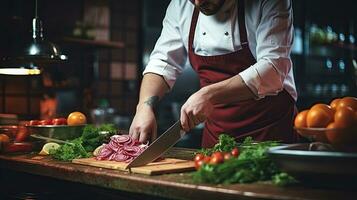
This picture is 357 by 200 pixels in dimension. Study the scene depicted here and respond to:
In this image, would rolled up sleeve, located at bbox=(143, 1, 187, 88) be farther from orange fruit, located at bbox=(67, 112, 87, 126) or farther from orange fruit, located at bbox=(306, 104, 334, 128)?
orange fruit, located at bbox=(306, 104, 334, 128)

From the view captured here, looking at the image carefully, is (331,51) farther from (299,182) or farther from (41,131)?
(299,182)

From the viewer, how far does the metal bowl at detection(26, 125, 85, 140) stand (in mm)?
3154

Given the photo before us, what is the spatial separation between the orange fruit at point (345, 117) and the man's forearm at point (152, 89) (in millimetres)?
1343

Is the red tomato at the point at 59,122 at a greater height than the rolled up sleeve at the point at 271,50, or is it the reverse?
the rolled up sleeve at the point at 271,50

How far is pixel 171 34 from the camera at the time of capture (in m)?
3.49

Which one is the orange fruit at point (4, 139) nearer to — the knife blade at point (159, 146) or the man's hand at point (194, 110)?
the knife blade at point (159, 146)

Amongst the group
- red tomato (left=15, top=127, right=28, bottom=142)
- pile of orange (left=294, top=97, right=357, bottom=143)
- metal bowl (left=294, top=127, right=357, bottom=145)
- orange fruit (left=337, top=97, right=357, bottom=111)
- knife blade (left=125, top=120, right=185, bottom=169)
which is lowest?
red tomato (left=15, top=127, right=28, bottom=142)

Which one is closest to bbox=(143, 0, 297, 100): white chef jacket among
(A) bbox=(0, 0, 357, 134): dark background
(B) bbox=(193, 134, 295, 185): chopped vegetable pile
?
A: (B) bbox=(193, 134, 295, 185): chopped vegetable pile

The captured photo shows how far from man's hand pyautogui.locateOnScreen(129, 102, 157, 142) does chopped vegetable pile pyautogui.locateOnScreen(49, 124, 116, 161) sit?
8.7 inches

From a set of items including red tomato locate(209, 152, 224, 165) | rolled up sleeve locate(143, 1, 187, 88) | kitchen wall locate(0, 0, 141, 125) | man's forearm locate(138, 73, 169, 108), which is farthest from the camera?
kitchen wall locate(0, 0, 141, 125)

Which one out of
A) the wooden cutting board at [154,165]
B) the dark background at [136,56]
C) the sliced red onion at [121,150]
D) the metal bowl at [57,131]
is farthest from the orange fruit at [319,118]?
the dark background at [136,56]

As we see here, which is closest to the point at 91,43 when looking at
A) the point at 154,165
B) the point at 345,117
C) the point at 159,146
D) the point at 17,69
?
the point at 17,69

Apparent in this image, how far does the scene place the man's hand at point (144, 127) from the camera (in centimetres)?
287

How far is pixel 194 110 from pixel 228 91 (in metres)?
0.28
